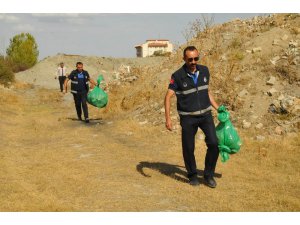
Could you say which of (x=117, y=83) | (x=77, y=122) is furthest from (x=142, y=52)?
(x=77, y=122)

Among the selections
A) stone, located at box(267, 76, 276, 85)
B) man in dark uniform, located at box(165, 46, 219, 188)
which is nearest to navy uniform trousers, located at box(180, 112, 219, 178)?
Result: man in dark uniform, located at box(165, 46, 219, 188)

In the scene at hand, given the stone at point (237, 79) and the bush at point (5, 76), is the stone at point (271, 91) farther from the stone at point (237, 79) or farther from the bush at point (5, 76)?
the bush at point (5, 76)

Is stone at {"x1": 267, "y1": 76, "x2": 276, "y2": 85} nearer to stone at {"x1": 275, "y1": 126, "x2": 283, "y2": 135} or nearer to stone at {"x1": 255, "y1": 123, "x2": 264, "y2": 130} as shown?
stone at {"x1": 255, "y1": 123, "x2": 264, "y2": 130}

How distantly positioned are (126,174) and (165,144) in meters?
2.68

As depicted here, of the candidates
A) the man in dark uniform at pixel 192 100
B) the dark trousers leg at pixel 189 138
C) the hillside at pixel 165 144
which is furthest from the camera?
the dark trousers leg at pixel 189 138

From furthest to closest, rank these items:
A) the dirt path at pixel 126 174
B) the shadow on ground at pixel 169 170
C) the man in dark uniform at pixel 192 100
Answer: the shadow on ground at pixel 169 170
the man in dark uniform at pixel 192 100
the dirt path at pixel 126 174

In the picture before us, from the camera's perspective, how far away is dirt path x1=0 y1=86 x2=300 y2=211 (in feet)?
17.4

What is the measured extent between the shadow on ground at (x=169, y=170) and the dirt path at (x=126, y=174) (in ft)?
0.05

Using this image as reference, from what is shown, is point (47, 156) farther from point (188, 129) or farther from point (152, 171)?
point (188, 129)

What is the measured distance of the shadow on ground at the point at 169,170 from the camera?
263 inches

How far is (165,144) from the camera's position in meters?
9.40

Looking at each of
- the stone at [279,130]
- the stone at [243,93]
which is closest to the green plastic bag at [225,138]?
the stone at [279,130]

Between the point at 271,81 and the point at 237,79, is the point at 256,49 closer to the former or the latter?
the point at 237,79

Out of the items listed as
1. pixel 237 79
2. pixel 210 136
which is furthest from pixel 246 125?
pixel 210 136
